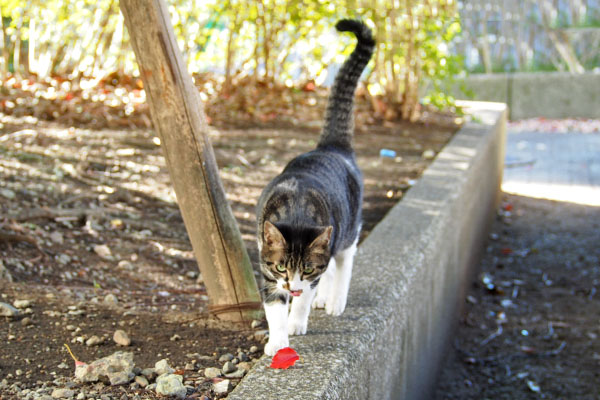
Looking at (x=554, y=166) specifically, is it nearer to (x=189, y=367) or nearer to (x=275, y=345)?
(x=275, y=345)

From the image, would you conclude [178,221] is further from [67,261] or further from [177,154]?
[177,154]

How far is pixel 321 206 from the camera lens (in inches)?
114

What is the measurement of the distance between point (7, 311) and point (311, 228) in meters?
1.28

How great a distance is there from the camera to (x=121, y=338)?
2.81 metres

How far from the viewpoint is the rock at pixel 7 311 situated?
2.89 metres

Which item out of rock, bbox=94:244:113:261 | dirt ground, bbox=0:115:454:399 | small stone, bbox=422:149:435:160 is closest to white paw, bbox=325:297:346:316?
dirt ground, bbox=0:115:454:399

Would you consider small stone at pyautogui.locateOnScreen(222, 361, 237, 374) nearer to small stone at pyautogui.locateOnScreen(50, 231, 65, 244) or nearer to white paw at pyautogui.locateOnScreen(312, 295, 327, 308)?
white paw at pyautogui.locateOnScreen(312, 295, 327, 308)

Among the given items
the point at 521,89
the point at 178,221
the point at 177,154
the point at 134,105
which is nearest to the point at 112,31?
the point at 134,105

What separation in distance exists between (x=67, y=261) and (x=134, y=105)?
3543mm

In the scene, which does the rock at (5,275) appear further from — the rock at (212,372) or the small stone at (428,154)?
the small stone at (428,154)

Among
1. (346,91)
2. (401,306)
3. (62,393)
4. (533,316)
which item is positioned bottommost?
(533,316)

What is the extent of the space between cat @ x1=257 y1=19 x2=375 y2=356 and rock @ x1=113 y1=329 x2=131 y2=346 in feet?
1.81

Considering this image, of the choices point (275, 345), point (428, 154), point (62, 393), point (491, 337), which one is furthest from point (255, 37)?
point (62, 393)

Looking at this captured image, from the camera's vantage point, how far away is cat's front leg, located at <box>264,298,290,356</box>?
265 centimetres
